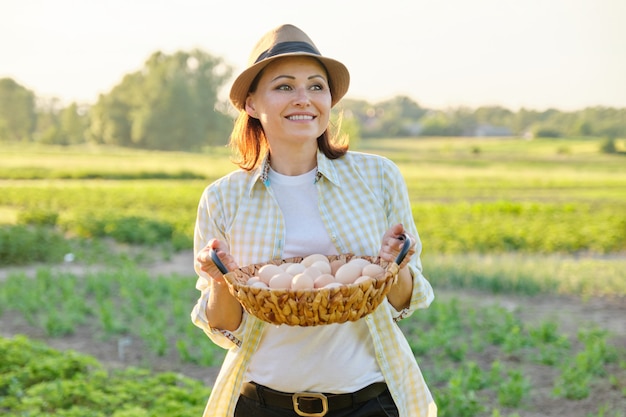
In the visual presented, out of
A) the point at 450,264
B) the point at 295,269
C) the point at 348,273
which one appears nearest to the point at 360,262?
the point at 348,273

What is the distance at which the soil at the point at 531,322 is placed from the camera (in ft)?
15.4

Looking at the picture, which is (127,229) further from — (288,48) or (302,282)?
(302,282)

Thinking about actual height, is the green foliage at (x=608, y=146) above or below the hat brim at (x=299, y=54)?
below

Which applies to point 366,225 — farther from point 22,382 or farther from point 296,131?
point 22,382

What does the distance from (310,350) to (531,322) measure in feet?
17.3

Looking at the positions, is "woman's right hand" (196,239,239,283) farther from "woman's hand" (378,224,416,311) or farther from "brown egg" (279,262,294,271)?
"woman's hand" (378,224,416,311)

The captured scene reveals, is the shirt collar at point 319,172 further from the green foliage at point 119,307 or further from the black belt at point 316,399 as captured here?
the green foliage at point 119,307

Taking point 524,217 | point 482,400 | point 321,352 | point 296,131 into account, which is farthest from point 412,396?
point 524,217

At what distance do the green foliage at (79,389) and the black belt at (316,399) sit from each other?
2.12m

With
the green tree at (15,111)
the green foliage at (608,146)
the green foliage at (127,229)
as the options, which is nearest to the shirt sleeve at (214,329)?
the green foliage at (127,229)

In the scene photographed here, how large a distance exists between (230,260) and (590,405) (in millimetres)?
3444

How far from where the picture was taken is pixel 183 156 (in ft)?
94.8

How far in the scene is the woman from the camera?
207cm

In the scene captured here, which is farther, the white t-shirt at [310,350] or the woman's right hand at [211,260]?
the white t-shirt at [310,350]
